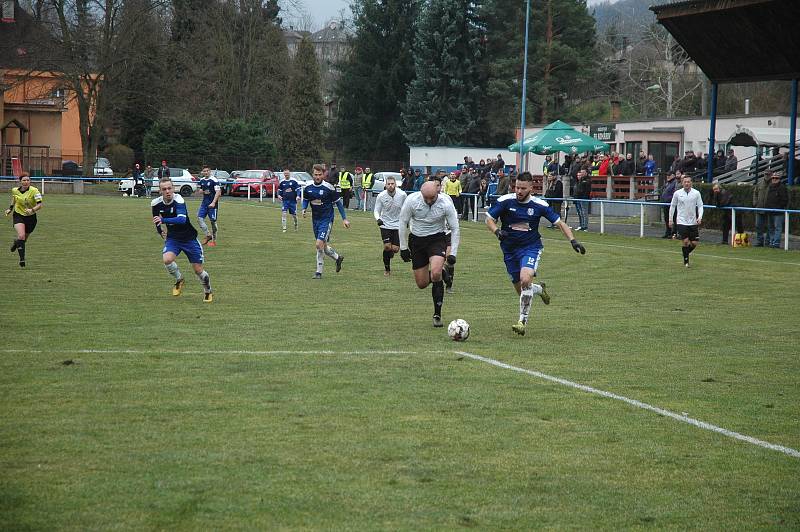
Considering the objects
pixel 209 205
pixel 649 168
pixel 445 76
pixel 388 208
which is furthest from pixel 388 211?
pixel 445 76

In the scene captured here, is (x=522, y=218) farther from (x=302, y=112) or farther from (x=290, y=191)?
(x=302, y=112)

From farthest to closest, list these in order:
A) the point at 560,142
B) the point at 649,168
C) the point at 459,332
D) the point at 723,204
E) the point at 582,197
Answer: the point at 649,168 → the point at 560,142 → the point at 582,197 → the point at 723,204 → the point at 459,332

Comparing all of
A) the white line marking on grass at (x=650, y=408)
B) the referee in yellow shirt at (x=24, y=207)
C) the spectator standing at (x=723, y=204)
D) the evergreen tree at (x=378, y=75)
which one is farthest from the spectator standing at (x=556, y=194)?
the evergreen tree at (x=378, y=75)

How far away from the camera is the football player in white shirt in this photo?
2159cm

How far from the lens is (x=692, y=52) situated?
34.2m

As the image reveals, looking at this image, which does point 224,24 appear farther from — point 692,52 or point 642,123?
point 692,52

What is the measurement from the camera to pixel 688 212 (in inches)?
851

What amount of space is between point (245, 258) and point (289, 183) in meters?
8.98

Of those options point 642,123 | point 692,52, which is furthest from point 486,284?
point 642,123

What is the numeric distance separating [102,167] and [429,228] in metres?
60.6

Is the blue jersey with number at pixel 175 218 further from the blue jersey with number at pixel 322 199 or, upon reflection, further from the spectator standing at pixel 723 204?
the spectator standing at pixel 723 204

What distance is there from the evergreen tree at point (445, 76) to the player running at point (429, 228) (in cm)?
6005

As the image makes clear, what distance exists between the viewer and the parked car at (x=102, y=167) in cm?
6638

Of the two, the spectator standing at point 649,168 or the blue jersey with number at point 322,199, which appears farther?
the spectator standing at point 649,168
